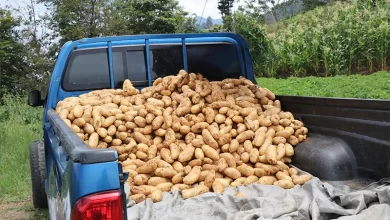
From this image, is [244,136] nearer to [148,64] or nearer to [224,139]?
[224,139]

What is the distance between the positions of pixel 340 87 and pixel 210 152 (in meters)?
9.31

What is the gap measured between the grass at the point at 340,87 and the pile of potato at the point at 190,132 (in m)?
6.76

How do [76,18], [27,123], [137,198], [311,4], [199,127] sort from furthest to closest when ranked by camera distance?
[311,4] → [76,18] → [27,123] → [199,127] → [137,198]

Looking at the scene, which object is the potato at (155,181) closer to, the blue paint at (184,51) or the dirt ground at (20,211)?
the blue paint at (184,51)

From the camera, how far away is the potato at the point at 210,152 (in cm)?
335

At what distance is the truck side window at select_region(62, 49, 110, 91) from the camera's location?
3957 mm

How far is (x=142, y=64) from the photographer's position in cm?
414

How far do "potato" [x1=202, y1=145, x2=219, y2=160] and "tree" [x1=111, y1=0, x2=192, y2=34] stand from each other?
1967 centimetres

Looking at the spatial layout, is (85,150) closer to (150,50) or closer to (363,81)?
(150,50)

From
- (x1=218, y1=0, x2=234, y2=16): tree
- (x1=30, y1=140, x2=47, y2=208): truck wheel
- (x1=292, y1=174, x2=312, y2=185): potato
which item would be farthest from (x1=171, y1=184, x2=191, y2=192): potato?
(x1=218, y1=0, x2=234, y2=16): tree

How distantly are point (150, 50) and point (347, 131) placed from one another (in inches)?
74.4

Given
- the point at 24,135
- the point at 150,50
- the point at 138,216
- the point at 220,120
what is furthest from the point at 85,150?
the point at 24,135

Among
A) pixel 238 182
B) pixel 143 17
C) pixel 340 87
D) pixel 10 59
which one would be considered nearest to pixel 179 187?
pixel 238 182

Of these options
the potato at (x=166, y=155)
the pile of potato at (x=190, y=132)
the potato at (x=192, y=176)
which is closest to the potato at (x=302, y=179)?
the pile of potato at (x=190, y=132)
